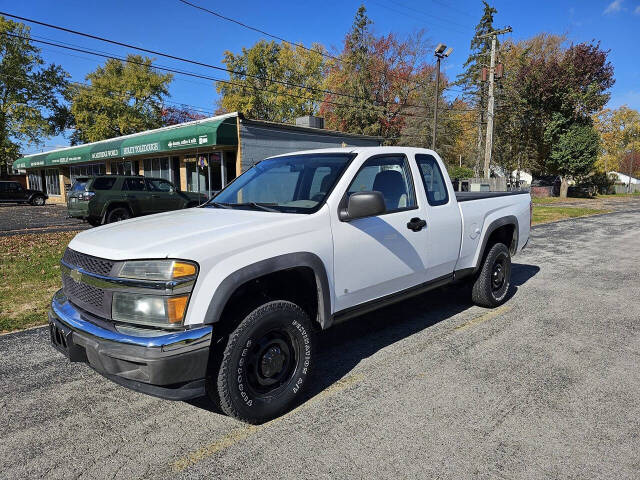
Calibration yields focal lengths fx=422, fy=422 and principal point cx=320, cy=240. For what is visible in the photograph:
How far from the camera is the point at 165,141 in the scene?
20156mm

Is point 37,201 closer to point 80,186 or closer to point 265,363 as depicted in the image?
point 80,186

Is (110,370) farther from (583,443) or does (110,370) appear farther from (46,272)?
(46,272)

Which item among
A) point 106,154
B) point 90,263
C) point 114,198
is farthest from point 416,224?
point 106,154

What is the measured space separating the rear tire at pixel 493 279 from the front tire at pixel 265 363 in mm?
2872

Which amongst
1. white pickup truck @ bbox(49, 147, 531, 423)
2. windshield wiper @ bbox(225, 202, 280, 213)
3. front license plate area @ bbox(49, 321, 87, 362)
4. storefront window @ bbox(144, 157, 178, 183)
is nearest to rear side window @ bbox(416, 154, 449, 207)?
white pickup truck @ bbox(49, 147, 531, 423)

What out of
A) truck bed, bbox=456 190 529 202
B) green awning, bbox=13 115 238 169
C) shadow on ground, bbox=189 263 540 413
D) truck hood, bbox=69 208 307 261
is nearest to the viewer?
Answer: truck hood, bbox=69 208 307 261

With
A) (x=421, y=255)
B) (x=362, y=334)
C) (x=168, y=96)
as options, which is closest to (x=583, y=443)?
(x=421, y=255)

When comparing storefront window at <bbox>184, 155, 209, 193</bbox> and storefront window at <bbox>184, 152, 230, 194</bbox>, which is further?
storefront window at <bbox>184, 155, 209, 193</bbox>

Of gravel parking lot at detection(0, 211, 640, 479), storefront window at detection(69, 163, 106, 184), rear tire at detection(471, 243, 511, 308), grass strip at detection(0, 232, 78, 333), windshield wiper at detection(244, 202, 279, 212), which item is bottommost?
gravel parking lot at detection(0, 211, 640, 479)

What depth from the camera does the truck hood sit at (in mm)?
2553

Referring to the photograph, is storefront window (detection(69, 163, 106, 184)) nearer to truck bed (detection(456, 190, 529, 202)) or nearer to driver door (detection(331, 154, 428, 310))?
truck bed (detection(456, 190, 529, 202))

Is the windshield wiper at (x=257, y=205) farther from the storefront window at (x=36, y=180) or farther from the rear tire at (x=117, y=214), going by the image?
the storefront window at (x=36, y=180)

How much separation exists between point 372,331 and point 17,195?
32766mm

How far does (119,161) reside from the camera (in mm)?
29016
